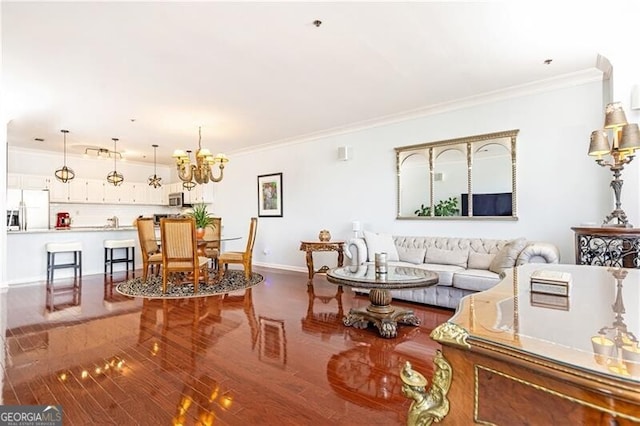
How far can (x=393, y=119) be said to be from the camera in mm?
5340

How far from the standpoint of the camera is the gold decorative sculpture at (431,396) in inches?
30.8

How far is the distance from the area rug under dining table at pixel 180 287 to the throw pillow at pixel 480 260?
3.26m

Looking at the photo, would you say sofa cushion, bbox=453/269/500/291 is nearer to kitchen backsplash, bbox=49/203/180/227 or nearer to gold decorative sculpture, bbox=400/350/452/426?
gold decorative sculpture, bbox=400/350/452/426

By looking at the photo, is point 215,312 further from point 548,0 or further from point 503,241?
point 548,0

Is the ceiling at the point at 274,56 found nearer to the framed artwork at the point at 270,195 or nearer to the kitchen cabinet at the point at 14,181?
the framed artwork at the point at 270,195

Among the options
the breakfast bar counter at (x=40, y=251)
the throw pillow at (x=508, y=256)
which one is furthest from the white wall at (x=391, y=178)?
the breakfast bar counter at (x=40, y=251)

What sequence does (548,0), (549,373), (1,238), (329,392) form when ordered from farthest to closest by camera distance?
(1,238)
(548,0)
(329,392)
(549,373)

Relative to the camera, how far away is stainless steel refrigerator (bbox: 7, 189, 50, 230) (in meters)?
6.64

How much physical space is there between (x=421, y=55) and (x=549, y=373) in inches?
132

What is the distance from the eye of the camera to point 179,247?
4.81 metres

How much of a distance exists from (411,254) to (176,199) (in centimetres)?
701

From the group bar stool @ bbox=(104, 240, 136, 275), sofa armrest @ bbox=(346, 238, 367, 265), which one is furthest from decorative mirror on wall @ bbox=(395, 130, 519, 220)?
bar stool @ bbox=(104, 240, 136, 275)

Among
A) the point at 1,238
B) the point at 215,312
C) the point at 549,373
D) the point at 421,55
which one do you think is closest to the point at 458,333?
the point at 549,373

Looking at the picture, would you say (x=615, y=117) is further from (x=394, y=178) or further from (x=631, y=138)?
(x=394, y=178)
